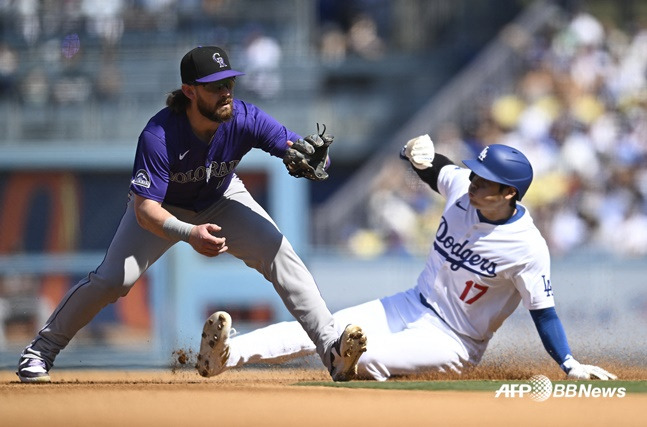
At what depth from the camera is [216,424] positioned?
4996mm

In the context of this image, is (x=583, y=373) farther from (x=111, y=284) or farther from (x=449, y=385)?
(x=111, y=284)

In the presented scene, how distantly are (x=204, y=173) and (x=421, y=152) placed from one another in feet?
4.93

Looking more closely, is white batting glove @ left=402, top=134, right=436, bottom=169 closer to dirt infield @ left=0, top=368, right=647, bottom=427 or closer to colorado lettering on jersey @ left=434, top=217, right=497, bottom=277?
colorado lettering on jersey @ left=434, top=217, right=497, bottom=277

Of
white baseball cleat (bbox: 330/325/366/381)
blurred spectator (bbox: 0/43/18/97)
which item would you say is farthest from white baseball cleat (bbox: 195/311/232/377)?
blurred spectator (bbox: 0/43/18/97)

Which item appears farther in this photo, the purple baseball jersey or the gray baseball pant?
the gray baseball pant

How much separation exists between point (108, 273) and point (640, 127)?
938 centimetres

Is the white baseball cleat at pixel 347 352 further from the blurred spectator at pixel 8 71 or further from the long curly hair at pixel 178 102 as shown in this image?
the blurred spectator at pixel 8 71

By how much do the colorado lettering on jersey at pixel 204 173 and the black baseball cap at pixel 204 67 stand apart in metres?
0.50

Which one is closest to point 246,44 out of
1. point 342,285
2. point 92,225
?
point 92,225

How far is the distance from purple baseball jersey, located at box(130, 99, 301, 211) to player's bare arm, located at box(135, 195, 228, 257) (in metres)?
0.06

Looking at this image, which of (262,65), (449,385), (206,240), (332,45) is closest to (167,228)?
(206,240)

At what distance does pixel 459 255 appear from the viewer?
665 cm

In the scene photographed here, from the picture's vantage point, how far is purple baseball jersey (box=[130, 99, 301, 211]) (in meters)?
5.95

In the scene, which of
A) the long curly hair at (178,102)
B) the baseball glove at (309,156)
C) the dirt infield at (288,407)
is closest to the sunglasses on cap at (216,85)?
the long curly hair at (178,102)
